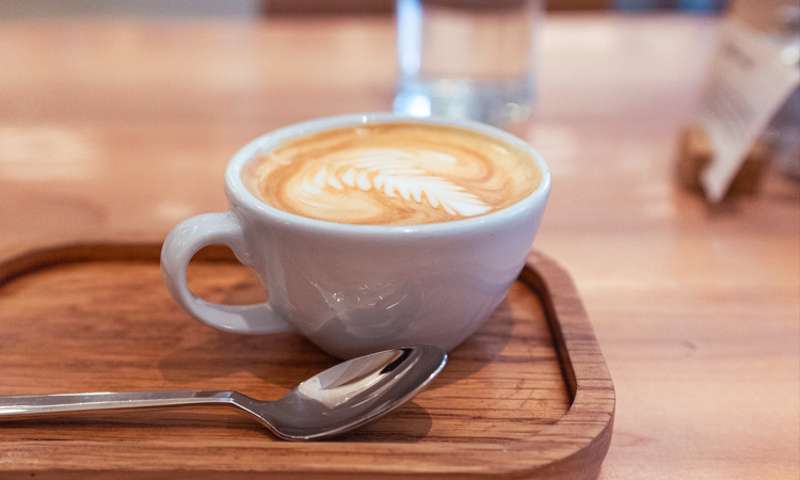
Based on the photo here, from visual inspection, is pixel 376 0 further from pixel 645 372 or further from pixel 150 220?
pixel 645 372

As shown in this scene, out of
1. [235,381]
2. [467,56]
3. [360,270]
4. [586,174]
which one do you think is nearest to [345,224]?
[360,270]

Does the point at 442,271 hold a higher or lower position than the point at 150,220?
higher

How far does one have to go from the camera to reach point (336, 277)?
43cm

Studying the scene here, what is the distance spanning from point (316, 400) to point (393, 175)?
170 millimetres

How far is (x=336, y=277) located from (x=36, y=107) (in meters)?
0.80

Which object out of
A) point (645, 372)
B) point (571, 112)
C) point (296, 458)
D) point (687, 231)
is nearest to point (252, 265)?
point (296, 458)

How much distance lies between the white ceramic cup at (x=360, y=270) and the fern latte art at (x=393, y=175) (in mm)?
26

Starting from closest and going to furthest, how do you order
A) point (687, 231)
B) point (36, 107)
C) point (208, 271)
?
point (208, 271), point (687, 231), point (36, 107)

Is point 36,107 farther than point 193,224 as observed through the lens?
Yes

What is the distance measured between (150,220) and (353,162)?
0.99ft

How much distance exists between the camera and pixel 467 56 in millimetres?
1114

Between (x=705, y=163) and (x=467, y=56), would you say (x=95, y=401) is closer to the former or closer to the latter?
(x=705, y=163)

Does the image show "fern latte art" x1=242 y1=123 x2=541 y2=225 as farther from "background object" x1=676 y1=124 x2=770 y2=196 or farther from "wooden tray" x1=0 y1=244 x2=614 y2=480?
"background object" x1=676 y1=124 x2=770 y2=196

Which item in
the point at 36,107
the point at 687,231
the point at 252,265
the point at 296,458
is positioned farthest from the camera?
the point at 36,107
